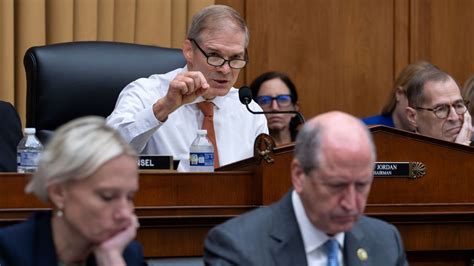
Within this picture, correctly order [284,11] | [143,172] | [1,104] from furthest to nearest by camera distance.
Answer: [284,11] < [1,104] < [143,172]

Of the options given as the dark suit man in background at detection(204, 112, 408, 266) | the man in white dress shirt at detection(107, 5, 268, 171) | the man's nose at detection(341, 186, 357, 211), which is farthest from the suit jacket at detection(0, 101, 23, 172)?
the man's nose at detection(341, 186, 357, 211)

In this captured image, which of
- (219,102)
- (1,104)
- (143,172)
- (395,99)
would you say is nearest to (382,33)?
(395,99)

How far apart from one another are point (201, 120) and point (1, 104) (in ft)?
2.71

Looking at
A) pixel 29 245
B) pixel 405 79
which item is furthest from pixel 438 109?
pixel 29 245

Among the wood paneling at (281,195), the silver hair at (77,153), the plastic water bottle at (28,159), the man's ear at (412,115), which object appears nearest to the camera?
the silver hair at (77,153)

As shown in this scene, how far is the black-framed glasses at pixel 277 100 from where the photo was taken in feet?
18.2

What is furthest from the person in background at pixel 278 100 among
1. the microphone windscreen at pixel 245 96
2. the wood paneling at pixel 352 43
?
the microphone windscreen at pixel 245 96

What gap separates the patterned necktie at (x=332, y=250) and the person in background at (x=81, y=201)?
52 cm

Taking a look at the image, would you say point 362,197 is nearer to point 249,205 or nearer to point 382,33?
point 249,205

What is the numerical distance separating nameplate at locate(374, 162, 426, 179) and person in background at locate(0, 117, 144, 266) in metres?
1.30

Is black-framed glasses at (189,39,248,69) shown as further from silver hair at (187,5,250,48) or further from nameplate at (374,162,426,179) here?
nameplate at (374,162,426,179)

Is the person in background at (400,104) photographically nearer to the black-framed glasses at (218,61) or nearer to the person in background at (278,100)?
the person in background at (278,100)

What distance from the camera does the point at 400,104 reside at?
16.3ft

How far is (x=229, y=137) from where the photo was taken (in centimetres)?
443
